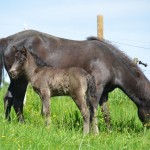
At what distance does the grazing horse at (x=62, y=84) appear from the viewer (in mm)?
7707

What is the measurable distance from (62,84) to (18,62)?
1.09 m

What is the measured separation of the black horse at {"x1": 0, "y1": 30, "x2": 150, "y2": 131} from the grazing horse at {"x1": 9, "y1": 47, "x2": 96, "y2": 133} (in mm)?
664

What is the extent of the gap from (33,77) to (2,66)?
1.21m

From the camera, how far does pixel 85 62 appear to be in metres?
8.65

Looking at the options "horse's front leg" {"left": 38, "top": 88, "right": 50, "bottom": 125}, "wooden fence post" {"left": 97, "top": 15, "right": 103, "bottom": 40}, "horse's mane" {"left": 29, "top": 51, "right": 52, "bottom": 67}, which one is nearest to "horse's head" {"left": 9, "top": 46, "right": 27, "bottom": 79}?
"horse's mane" {"left": 29, "top": 51, "right": 52, "bottom": 67}

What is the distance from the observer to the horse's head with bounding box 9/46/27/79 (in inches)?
316

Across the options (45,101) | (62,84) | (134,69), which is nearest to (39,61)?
(62,84)

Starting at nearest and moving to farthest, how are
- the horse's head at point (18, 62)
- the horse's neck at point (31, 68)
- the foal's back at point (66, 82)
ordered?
the foal's back at point (66, 82) → the horse's head at point (18, 62) → the horse's neck at point (31, 68)

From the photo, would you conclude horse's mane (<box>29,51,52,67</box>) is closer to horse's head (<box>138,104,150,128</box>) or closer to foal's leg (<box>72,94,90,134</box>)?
foal's leg (<box>72,94,90,134</box>)

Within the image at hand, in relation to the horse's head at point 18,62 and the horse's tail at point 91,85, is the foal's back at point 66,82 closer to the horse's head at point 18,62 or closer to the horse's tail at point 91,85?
the horse's tail at point 91,85

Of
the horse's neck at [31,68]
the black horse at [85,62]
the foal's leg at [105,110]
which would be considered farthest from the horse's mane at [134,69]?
the horse's neck at [31,68]

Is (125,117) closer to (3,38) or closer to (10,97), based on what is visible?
(10,97)

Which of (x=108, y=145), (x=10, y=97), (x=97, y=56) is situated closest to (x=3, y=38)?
(x=10, y=97)

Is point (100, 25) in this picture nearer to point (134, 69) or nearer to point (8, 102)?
point (134, 69)
